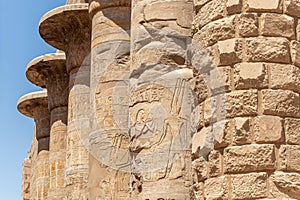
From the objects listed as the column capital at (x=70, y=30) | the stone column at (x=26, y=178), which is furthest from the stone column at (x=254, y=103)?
the stone column at (x=26, y=178)

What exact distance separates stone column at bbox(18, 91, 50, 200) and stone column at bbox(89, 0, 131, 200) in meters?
8.17

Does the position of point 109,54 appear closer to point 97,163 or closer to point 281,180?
point 97,163

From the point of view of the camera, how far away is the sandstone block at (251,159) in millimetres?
6477

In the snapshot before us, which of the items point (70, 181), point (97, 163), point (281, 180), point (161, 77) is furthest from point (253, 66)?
point (70, 181)

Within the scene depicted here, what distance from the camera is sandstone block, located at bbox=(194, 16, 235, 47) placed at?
698 cm

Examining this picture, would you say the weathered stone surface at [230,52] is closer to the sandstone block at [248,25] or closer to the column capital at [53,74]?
the sandstone block at [248,25]

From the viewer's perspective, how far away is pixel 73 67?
17.2 metres

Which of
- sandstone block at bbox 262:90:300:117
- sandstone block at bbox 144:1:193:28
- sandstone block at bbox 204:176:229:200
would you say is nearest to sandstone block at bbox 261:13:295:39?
sandstone block at bbox 262:90:300:117

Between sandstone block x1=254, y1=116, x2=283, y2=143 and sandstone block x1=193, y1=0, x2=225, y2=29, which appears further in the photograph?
sandstone block x1=193, y1=0, x2=225, y2=29

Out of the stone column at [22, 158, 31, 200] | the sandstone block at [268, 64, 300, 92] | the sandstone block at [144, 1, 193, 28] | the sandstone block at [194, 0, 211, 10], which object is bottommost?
the stone column at [22, 158, 31, 200]

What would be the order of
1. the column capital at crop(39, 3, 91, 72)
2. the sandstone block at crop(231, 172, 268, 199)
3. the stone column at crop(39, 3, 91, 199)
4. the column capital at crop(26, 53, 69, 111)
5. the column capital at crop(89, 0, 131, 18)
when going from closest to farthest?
the sandstone block at crop(231, 172, 268, 199), the column capital at crop(89, 0, 131, 18), the stone column at crop(39, 3, 91, 199), the column capital at crop(39, 3, 91, 72), the column capital at crop(26, 53, 69, 111)

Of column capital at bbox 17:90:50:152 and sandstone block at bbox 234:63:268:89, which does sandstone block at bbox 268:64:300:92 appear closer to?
sandstone block at bbox 234:63:268:89

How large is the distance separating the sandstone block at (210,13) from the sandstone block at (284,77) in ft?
2.64

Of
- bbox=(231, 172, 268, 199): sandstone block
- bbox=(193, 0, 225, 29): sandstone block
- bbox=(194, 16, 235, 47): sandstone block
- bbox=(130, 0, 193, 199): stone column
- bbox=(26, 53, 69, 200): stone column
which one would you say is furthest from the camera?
bbox=(26, 53, 69, 200): stone column
